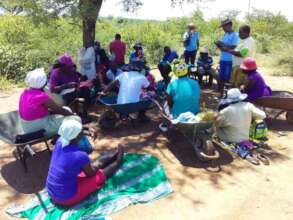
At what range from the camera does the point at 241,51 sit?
7.39m

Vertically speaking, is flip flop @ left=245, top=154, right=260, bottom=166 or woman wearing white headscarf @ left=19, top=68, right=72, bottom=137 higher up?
woman wearing white headscarf @ left=19, top=68, right=72, bottom=137

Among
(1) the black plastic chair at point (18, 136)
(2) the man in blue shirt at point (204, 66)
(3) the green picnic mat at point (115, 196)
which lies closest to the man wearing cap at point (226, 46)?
(2) the man in blue shirt at point (204, 66)

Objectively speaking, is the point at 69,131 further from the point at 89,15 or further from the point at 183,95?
the point at 89,15

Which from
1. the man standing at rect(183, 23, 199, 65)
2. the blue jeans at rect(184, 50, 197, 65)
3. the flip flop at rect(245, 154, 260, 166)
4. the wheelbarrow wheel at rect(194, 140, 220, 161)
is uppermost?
the man standing at rect(183, 23, 199, 65)

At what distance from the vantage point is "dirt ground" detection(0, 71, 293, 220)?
4.09 meters

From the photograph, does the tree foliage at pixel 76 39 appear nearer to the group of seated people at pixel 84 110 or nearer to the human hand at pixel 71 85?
the human hand at pixel 71 85

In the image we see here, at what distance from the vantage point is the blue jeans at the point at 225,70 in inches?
320

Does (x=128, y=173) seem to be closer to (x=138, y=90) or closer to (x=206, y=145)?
(x=206, y=145)

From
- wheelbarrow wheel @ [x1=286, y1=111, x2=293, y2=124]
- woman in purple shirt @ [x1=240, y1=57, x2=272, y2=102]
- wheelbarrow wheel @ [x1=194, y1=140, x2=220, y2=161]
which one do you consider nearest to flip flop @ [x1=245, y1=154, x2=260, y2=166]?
wheelbarrow wheel @ [x1=194, y1=140, x2=220, y2=161]

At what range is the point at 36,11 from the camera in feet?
23.6

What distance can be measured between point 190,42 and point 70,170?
765cm

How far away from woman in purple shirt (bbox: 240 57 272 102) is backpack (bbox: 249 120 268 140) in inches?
34.9

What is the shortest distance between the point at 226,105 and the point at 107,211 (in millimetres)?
2704

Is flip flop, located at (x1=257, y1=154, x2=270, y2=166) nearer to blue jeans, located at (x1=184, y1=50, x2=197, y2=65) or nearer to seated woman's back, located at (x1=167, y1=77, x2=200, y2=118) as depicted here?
seated woman's back, located at (x1=167, y1=77, x2=200, y2=118)
